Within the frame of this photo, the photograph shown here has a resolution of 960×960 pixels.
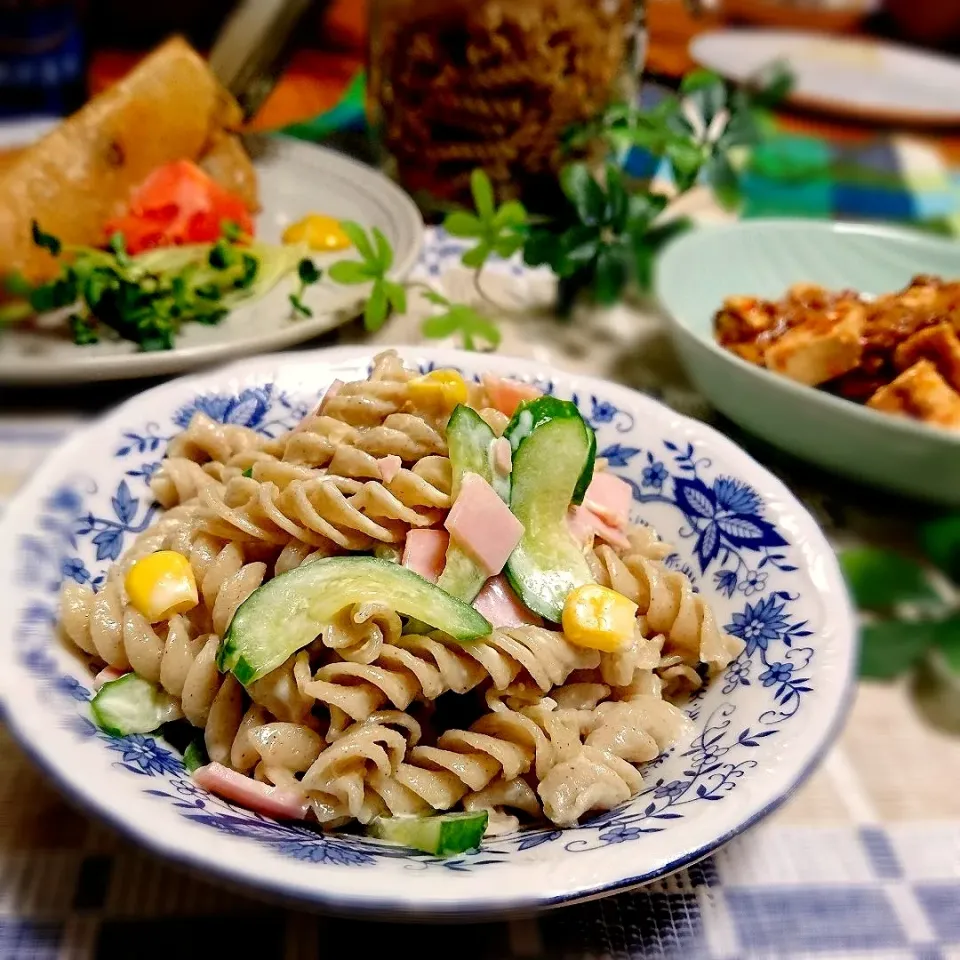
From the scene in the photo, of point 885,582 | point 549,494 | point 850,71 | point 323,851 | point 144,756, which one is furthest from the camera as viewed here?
point 850,71

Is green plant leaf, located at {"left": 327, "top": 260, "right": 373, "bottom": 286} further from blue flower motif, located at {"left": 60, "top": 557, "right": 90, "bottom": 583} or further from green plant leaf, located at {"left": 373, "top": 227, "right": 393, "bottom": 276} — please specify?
blue flower motif, located at {"left": 60, "top": 557, "right": 90, "bottom": 583}

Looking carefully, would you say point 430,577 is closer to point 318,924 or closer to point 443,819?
point 443,819

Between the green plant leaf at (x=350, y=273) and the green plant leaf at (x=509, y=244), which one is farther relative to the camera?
the green plant leaf at (x=509, y=244)

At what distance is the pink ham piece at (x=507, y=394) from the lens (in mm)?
1340

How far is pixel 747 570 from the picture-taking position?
1292 millimetres

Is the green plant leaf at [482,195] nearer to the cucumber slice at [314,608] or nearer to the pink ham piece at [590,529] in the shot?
the pink ham piece at [590,529]

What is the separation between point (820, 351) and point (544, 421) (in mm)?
743

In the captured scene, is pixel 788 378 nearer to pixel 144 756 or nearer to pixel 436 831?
pixel 436 831

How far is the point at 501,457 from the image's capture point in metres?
1.21

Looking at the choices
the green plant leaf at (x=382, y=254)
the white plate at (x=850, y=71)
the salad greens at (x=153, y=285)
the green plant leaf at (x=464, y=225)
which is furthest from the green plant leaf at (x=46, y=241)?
the white plate at (x=850, y=71)

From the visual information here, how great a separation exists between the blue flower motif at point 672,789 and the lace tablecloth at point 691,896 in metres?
0.12

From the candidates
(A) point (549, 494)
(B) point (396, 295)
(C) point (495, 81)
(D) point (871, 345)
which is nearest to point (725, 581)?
(A) point (549, 494)

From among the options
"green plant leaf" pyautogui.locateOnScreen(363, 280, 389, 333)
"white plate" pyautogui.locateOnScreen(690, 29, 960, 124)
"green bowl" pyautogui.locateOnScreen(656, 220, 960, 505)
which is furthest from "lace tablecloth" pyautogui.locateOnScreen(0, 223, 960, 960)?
"white plate" pyautogui.locateOnScreen(690, 29, 960, 124)

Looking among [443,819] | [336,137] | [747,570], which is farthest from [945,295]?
[336,137]
